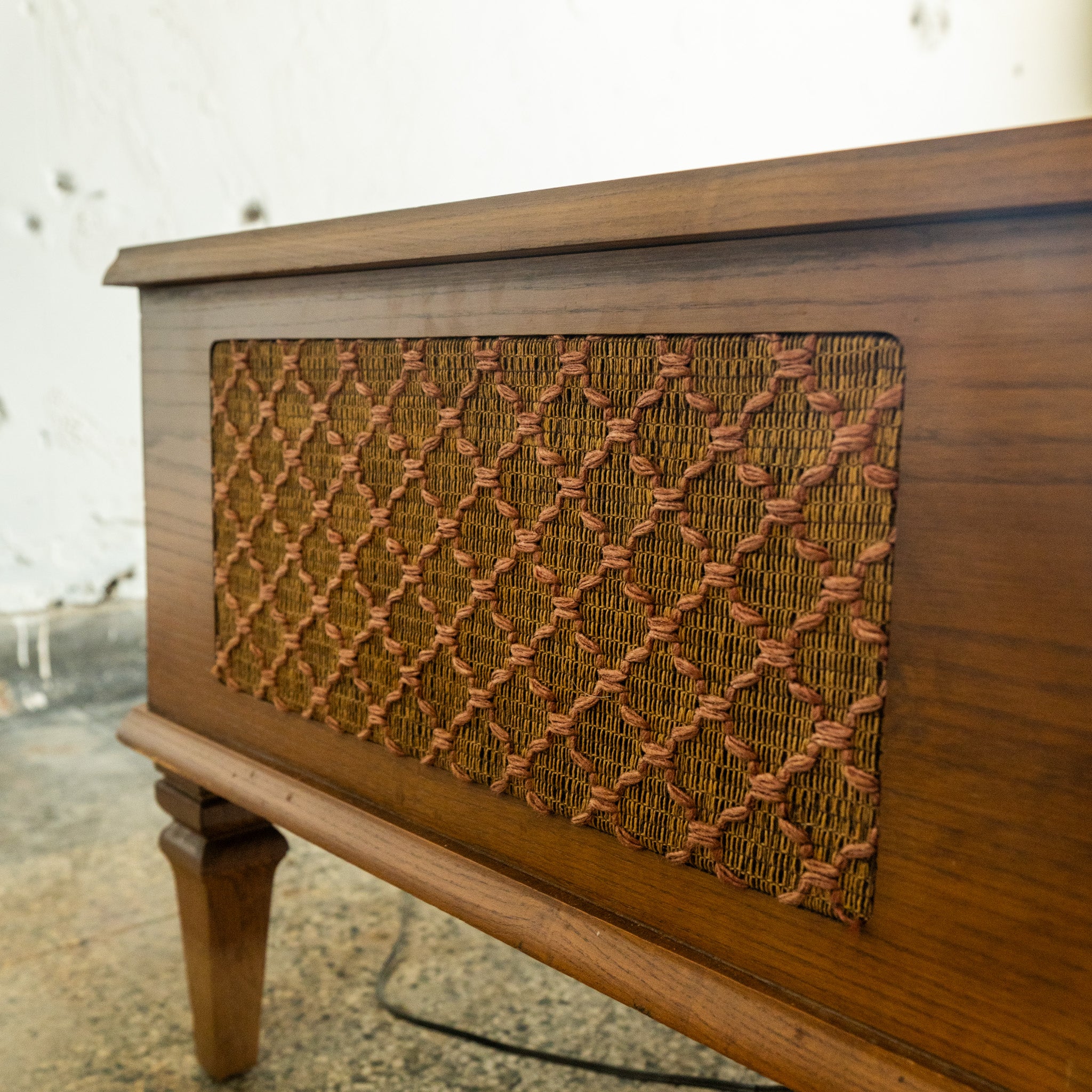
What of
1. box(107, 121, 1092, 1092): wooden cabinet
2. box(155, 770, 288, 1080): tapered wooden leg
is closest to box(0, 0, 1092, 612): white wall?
box(155, 770, 288, 1080): tapered wooden leg

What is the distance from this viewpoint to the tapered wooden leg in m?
0.99

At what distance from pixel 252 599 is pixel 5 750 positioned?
145 centimetres

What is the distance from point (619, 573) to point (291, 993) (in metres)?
0.93

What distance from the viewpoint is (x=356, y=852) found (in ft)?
2.33

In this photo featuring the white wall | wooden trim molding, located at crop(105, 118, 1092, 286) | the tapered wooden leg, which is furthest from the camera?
the white wall

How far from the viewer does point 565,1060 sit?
1104 millimetres

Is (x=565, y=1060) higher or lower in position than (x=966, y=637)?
lower

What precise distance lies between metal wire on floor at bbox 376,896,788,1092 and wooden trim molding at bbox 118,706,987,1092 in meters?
0.45

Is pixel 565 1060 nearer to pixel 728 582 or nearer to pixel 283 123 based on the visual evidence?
pixel 728 582

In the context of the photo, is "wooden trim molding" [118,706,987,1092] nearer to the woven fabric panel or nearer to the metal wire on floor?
the woven fabric panel

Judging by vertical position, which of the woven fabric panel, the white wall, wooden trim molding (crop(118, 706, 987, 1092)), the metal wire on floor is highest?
the white wall

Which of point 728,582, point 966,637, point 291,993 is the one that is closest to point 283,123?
point 291,993

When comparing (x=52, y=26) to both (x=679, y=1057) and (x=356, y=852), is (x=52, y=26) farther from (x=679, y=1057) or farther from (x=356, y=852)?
(x=679, y=1057)

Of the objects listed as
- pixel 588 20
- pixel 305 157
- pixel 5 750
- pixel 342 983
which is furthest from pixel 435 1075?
pixel 588 20
